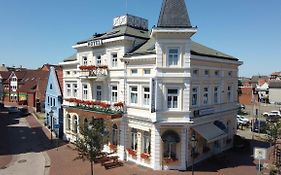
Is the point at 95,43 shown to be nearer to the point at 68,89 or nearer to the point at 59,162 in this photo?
the point at 68,89

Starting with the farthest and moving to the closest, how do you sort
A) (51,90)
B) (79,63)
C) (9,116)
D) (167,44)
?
(9,116)
(51,90)
(79,63)
(167,44)

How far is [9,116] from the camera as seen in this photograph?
5581 cm

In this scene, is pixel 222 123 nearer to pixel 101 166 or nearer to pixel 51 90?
pixel 101 166

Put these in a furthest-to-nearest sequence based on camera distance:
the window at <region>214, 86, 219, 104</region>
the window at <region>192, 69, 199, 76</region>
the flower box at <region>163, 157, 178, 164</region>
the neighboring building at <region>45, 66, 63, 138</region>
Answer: the neighboring building at <region>45, 66, 63, 138</region> → the window at <region>214, 86, 219, 104</region> → the window at <region>192, 69, 199, 76</region> → the flower box at <region>163, 157, 178, 164</region>

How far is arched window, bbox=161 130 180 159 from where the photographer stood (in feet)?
77.7

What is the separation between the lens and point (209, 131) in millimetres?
25906

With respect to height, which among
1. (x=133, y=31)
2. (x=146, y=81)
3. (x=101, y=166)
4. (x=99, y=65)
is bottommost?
(x=101, y=166)

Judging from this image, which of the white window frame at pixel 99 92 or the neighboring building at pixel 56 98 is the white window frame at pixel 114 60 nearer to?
the white window frame at pixel 99 92

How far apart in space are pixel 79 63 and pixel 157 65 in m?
13.1

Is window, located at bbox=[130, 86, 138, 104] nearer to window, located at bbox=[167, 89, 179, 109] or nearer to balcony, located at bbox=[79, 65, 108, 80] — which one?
window, located at bbox=[167, 89, 179, 109]

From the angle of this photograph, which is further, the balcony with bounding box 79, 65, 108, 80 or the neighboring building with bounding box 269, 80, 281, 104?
the neighboring building with bounding box 269, 80, 281, 104

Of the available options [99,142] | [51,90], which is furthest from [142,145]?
[51,90]

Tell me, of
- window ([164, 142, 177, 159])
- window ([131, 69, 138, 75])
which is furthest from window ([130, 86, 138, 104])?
window ([164, 142, 177, 159])

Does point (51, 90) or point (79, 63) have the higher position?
point (79, 63)
